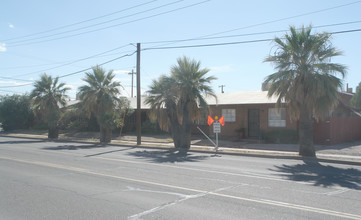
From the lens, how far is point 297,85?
13898 mm

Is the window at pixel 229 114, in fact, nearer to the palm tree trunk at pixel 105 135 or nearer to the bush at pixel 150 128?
the bush at pixel 150 128

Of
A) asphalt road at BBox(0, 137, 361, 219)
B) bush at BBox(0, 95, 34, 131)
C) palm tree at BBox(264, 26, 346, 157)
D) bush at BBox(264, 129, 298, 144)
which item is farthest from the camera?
bush at BBox(0, 95, 34, 131)

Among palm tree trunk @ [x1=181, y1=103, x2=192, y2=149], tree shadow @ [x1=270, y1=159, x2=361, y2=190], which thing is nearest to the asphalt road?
tree shadow @ [x1=270, y1=159, x2=361, y2=190]

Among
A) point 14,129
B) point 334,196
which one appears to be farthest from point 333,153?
point 14,129

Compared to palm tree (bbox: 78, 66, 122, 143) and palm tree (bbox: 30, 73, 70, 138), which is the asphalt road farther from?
palm tree (bbox: 30, 73, 70, 138)

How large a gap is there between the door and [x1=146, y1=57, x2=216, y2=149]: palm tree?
6.06 metres

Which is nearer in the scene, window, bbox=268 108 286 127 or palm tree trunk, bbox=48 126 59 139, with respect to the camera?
window, bbox=268 108 286 127

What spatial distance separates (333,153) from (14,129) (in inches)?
1400

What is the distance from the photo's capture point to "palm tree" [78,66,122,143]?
23062mm

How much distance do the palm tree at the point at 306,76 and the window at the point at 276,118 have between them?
277 inches

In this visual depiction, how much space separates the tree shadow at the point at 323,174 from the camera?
8.79 metres

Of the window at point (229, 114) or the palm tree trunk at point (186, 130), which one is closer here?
the palm tree trunk at point (186, 130)

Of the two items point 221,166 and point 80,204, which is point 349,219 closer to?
point 80,204

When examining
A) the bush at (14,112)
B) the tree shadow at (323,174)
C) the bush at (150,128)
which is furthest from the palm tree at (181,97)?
the bush at (14,112)
